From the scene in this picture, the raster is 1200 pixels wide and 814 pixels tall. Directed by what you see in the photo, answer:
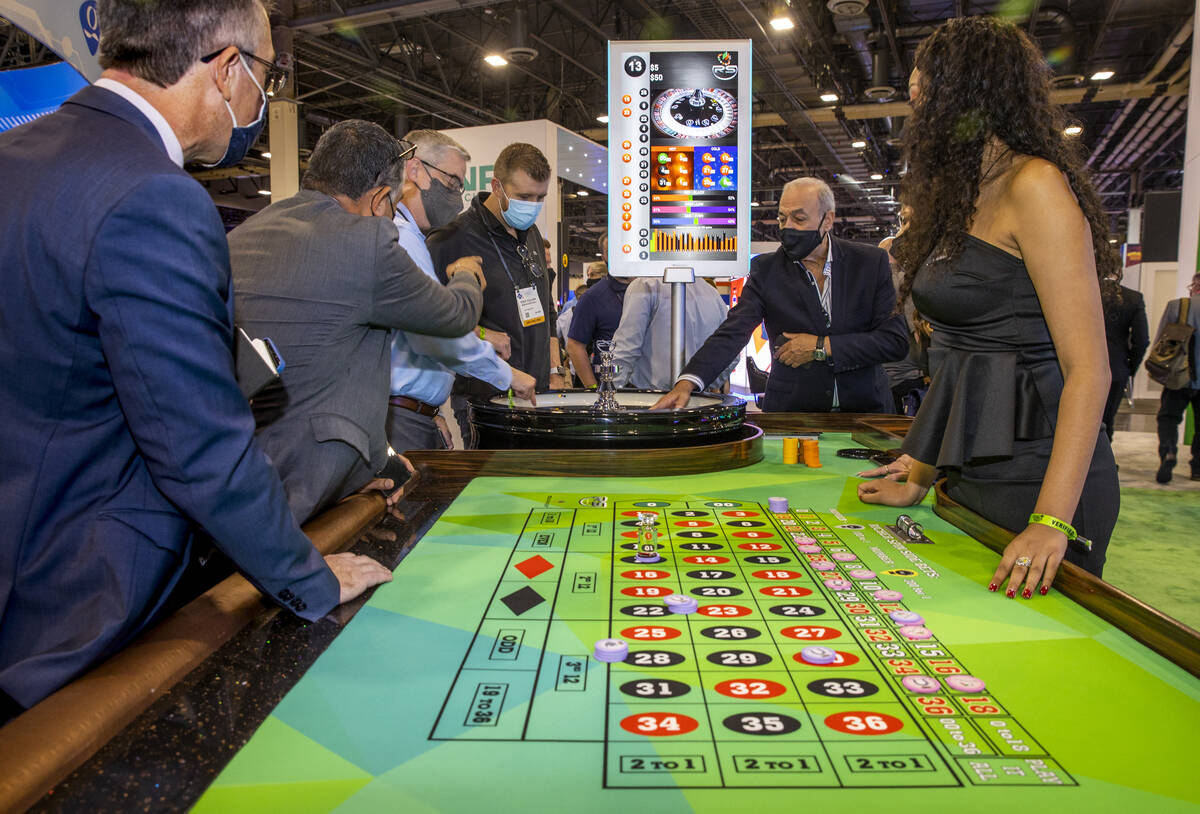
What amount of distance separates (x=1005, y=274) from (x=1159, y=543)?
13.4 feet

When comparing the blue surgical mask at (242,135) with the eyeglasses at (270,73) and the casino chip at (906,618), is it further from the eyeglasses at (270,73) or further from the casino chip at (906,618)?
the casino chip at (906,618)

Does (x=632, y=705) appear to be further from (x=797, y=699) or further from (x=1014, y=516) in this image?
(x=1014, y=516)

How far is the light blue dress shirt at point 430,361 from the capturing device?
263 cm

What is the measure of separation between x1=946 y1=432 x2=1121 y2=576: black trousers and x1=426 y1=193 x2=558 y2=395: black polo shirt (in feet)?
7.37

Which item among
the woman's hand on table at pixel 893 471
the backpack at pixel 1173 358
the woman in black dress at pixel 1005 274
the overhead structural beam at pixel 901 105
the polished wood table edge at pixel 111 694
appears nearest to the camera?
the polished wood table edge at pixel 111 694

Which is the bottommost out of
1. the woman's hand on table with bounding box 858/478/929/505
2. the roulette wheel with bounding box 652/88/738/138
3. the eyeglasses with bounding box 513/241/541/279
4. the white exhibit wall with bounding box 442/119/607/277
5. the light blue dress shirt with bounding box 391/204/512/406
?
the woman's hand on table with bounding box 858/478/929/505

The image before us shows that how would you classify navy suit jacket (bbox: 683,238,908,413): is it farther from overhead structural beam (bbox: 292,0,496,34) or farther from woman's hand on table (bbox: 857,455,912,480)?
overhead structural beam (bbox: 292,0,496,34)

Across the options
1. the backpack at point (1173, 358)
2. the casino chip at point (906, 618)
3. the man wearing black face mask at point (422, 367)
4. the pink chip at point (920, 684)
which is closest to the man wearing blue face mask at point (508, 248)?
the man wearing black face mask at point (422, 367)

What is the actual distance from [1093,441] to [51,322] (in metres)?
1.48

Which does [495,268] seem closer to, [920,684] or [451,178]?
[451,178]

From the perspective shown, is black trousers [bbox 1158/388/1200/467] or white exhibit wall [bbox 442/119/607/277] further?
white exhibit wall [bbox 442/119/607/277]

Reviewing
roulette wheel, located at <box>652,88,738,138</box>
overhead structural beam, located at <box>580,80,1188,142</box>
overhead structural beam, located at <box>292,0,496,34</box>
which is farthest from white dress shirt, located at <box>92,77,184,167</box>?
overhead structural beam, located at <box>580,80,1188,142</box>

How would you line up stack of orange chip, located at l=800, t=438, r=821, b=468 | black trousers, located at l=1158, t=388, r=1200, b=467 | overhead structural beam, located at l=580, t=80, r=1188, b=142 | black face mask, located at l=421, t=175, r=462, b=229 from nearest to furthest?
stack of orange chip, located at l=800, t=438, r=821, b=468, black face mask, located at l=421, t=175, r=462, b=229, black trousers, located at l=1158, t=388, r=1200, b=467, overhead structural beam, located at l=580, t=80, r=1188, b=142

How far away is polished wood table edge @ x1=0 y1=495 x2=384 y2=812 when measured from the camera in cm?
68
